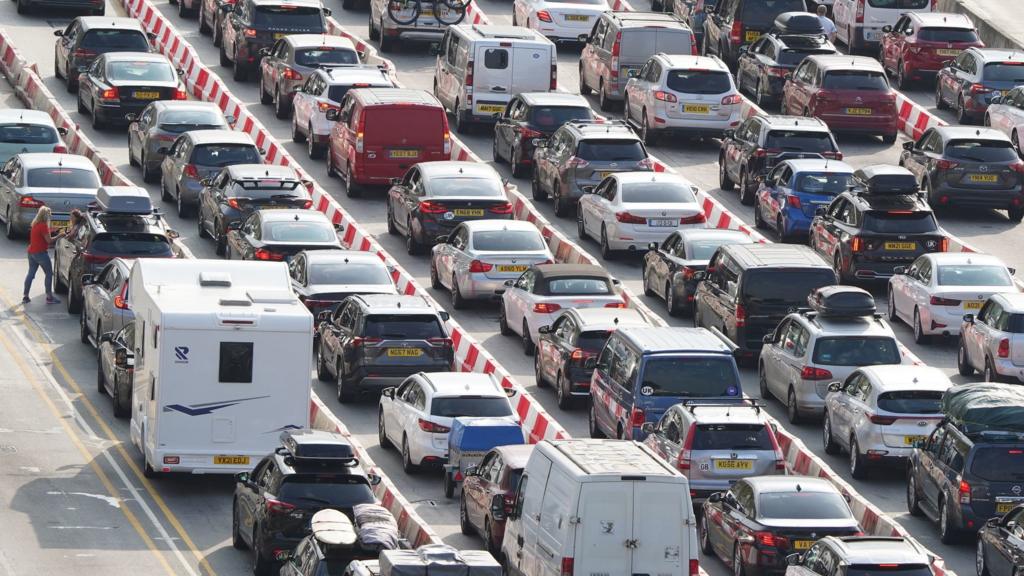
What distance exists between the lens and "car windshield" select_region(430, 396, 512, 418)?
3369 cm

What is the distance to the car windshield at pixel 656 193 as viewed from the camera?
44.1m

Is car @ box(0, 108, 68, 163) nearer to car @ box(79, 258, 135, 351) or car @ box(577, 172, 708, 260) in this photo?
car @ box(79, 258, 135, 351)

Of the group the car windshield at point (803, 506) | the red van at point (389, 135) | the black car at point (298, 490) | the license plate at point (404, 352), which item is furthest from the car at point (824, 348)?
the red van at point (389, 135)

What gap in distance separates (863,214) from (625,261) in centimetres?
467

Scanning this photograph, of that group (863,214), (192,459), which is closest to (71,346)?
(192,459)

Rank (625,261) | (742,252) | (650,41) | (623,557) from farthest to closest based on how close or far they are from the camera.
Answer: (650,41)
(625,261)
(742,252)
(623,557)

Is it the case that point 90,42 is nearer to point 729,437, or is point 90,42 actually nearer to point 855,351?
point 855,351

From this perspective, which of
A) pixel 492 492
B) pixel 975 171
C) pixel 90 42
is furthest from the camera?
pixel 90 42

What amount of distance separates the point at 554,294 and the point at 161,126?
12420 millimetres

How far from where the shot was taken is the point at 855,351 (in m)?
36.1

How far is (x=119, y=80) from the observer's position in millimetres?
52469

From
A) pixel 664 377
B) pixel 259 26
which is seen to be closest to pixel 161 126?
pixel 259 26

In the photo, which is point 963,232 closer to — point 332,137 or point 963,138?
point 963,138

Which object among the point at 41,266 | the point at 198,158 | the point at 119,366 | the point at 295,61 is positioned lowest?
the point at 41,266
